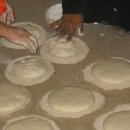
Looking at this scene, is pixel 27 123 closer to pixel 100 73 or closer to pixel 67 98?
pixel 67 98

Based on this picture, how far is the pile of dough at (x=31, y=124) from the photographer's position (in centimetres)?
197

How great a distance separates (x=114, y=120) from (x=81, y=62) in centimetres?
52

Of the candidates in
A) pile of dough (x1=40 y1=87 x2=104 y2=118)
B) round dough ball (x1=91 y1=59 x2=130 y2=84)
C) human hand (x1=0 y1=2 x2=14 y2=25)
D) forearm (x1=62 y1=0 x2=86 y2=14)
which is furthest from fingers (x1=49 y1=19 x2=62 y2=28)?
pile of dough (x1=40 y1=87 x2=104 y2=118)

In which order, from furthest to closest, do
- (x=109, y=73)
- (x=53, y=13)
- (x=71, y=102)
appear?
1. (x=53, y=13)
2. (x=109, y=73)
3. (x=71, y=102)

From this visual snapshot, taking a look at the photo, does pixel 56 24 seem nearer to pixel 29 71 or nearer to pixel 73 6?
pixel 73 6

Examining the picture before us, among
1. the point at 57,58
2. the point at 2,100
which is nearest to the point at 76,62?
the point at 57,58

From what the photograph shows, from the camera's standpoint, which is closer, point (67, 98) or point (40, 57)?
point (67, 98)

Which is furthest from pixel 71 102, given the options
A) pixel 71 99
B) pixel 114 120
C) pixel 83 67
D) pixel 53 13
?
pixel 53 13

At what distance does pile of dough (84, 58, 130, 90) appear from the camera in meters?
2.24

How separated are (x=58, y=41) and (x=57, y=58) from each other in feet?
0.48

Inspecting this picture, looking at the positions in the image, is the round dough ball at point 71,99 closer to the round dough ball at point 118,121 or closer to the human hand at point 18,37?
the round dough ball at point 118,121

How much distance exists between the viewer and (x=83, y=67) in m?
2.39

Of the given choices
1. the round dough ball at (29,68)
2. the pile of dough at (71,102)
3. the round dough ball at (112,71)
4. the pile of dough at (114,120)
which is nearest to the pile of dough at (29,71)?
the round dough ball at (29,68)

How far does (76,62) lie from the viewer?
241cm
